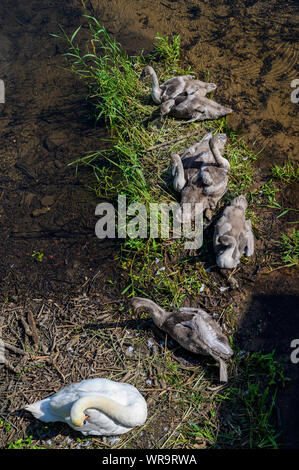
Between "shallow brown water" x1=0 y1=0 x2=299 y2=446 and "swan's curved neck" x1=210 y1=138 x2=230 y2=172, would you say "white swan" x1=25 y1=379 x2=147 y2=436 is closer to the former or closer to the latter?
"shallow brown water" x1=0 y1=0 x2=299 y2=446

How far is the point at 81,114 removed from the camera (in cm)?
628

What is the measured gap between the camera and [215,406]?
149 inches

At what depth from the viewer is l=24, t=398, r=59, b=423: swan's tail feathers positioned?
3.74 metres

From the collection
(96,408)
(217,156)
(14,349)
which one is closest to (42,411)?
(96,408)

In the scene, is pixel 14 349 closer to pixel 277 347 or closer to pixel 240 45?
pixel 277 347

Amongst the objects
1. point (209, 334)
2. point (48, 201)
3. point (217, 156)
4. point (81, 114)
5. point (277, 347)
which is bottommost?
point (277, 347)

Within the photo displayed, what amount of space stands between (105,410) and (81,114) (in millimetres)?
4667

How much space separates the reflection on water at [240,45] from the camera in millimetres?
5656

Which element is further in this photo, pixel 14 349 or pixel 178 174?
pixel 178 174

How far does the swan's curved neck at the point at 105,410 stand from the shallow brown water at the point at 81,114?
1465mm

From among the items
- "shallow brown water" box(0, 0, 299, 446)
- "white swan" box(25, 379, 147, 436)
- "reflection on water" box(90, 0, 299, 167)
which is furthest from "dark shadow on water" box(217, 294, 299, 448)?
"reflection on water" box(90, 0, 299, 167)

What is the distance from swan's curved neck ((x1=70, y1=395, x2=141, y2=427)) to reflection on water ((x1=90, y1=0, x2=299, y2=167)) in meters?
3.81
